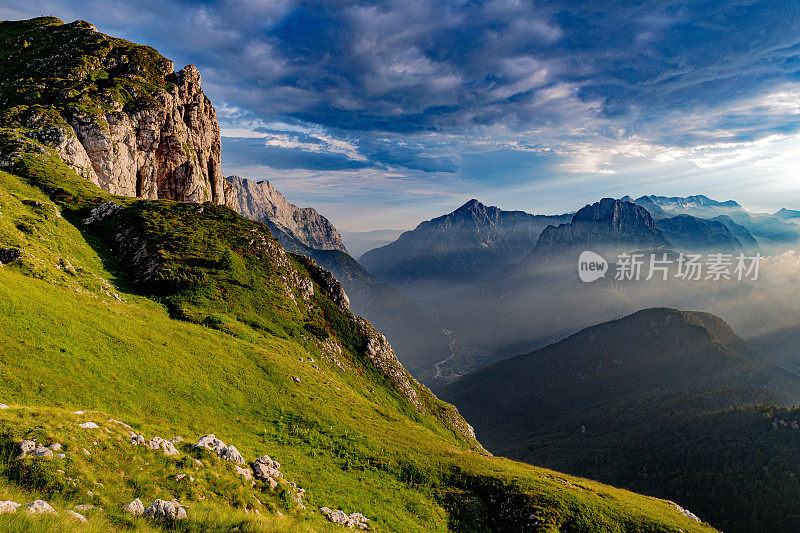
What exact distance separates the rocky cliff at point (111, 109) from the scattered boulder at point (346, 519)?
109 meters

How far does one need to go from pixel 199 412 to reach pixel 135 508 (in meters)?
18.9

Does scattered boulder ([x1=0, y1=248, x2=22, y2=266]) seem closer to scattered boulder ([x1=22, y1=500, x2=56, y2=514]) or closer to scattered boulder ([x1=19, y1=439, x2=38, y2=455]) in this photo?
scattered boulder ([x1=19, y1=439, x2=38, y2=455])

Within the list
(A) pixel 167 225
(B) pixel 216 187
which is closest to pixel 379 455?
(A) pixel 167 225

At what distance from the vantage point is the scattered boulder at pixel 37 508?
10.5 metres


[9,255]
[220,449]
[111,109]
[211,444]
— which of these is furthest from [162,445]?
[111,109]

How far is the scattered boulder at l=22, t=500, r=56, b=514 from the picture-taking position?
1052cm

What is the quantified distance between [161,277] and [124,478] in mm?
52416

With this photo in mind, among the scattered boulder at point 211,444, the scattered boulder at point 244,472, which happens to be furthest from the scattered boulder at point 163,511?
the scattered boulder at point 211,444

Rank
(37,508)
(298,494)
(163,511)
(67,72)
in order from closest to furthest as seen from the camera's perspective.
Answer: (37,508) < (163,511) < (298,494) < (67,72)

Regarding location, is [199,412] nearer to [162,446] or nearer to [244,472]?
[244,472]

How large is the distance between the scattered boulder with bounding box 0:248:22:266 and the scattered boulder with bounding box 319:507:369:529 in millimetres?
44329

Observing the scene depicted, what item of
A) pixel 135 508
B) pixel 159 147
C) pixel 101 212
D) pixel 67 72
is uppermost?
pixel 67 72

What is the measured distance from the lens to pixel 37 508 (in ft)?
36.4

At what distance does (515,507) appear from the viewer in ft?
113
